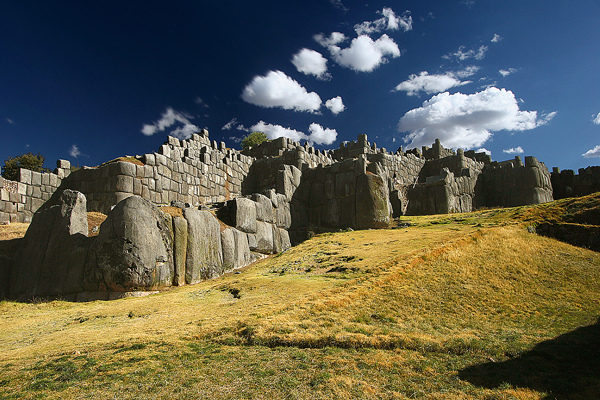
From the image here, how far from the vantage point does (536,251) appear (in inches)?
555

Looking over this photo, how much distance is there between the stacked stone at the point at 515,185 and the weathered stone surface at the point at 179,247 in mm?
30651

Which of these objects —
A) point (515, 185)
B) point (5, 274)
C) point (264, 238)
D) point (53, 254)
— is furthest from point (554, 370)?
point (515, 185)

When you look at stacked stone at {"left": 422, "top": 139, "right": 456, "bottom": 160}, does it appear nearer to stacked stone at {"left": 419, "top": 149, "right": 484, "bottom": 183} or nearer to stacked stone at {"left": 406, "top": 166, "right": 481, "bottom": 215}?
stacked stone at {"left": 419, "top": 149, "right": 484, "bottom": 183}

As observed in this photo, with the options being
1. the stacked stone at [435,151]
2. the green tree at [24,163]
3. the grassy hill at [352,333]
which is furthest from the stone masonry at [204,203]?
the green tree at [24,163]

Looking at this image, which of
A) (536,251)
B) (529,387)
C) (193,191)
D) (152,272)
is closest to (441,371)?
(529,387)

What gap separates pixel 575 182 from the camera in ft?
121

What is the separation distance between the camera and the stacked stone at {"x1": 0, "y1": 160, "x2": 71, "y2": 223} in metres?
19.2

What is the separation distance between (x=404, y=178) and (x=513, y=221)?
71.0ft

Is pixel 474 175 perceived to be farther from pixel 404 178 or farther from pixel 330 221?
pixel 330 221

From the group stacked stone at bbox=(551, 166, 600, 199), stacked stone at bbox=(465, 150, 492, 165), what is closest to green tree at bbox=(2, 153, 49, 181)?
stacked stone at bbox=(465, 150, 492, 165)

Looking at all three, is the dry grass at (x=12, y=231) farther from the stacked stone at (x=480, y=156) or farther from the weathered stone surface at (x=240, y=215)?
the stacked stone at (x=480, y=156)

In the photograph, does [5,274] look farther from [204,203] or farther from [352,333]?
[352,333]

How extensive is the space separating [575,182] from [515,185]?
24.5ft

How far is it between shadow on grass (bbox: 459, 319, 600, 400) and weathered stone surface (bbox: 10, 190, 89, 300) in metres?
14.7
